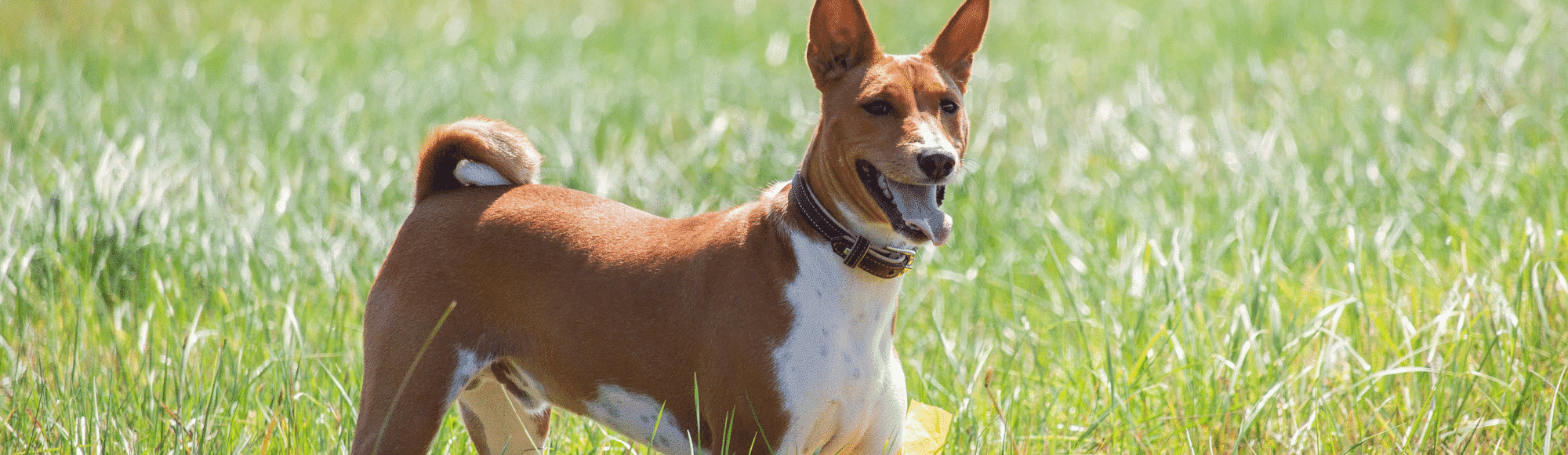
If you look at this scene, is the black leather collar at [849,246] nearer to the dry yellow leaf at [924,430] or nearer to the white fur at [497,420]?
the dry yellow leaf at [924,430]

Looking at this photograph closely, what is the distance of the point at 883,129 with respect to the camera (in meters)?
2.24

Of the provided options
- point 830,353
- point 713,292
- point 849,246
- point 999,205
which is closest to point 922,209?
point 849,246

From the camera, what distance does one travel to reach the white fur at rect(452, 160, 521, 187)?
276 centimetres

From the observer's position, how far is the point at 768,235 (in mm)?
2326

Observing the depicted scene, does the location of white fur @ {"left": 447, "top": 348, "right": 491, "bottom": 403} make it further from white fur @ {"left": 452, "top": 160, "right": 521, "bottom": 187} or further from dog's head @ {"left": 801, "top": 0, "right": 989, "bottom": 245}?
dog's head @ {"left": 801, "top": 0, "right": 989, "bottom": 245}

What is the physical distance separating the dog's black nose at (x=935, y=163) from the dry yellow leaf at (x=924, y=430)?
89 cm

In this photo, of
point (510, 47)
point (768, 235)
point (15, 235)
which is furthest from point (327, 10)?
point (768, 235)

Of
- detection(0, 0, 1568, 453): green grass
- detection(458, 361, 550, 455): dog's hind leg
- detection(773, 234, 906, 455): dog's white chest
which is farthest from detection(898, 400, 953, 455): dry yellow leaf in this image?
detection(458, 361, 550, 455): dog's hind leg

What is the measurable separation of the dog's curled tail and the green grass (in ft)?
1.86

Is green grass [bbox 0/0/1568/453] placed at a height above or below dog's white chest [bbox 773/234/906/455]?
below

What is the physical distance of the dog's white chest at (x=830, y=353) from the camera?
2242mm

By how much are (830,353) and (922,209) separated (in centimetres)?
32

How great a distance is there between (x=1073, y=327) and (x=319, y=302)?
2.51 meters

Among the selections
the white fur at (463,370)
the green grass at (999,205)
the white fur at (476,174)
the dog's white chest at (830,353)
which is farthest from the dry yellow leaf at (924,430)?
the white fur at (476,174)
